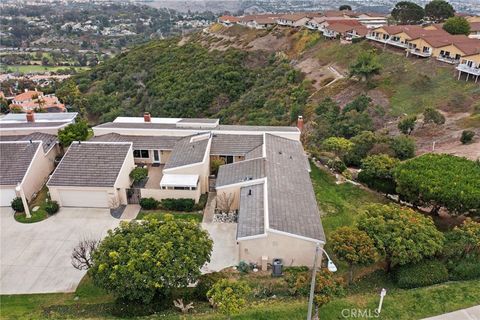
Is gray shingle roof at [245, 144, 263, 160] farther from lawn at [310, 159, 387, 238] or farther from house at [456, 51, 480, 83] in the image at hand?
house at [456, 51, 480, 83]

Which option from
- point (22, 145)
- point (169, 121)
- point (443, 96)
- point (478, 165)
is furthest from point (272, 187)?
point (443, 96)

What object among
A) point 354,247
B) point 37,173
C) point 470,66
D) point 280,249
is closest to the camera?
point 354,247

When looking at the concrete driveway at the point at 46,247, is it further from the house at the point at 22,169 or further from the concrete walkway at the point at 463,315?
the concrete walkway at the point at 463,315

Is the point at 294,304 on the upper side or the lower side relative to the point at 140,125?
lower

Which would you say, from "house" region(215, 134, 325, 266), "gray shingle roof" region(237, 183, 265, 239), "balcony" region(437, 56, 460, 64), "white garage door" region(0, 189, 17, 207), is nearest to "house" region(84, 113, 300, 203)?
"house" region(215, 134, 325, 266)

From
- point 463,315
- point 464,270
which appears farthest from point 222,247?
point 464,270

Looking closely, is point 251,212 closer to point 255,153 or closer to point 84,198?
point 255,153

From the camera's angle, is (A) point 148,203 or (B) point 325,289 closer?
(B) point 325,289

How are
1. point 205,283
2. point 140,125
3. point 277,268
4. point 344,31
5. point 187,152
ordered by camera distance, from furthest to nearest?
point 344,31 → point 140,125 → point 187,152 → point 277,268 → point 205,283

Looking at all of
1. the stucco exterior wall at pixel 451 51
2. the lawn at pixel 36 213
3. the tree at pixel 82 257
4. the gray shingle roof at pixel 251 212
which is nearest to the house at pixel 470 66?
the stucco exterior wall at pixel 451 51
